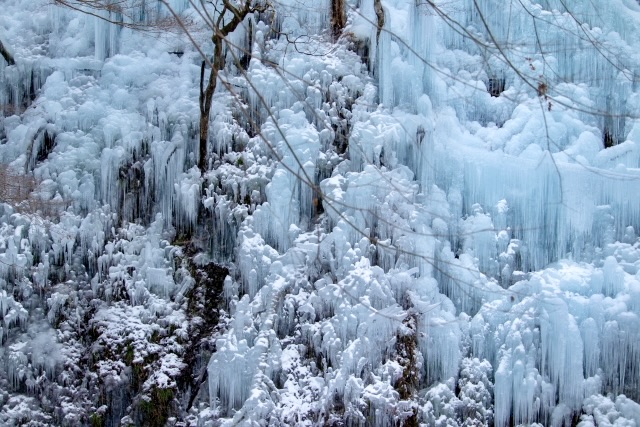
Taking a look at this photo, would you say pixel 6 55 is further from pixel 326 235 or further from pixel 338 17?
pixel 326 235

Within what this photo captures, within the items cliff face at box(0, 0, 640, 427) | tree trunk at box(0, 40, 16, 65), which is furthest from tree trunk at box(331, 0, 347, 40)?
tree trunk at box(0, 40, 16, 65)

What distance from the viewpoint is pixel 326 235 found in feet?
17.8

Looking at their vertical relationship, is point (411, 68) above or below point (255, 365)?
above

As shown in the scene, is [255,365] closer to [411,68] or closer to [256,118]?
[256,118]

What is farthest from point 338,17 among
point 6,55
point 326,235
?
point 6,55

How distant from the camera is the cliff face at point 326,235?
494 cm

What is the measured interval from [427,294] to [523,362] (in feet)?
2.71

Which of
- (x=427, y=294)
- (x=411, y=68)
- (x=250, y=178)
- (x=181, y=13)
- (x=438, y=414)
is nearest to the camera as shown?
(x=438, y=414)

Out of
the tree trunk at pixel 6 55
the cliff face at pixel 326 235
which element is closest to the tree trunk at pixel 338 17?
the cliff face at pixel 326 235

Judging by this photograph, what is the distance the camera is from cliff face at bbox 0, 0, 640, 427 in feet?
16.2

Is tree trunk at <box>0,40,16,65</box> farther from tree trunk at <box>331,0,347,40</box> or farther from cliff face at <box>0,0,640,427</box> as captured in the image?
tree trunk at <box>331,0,347,40</box>

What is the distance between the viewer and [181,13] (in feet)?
22.5

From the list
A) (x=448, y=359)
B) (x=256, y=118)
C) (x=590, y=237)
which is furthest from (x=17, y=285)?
(x=590, y=237)

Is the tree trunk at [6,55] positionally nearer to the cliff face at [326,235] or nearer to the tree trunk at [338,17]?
the cliff face at [326,235]
